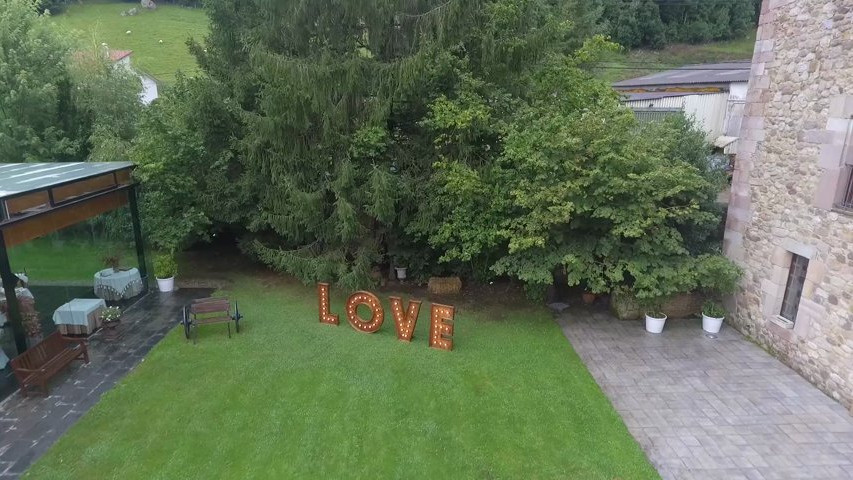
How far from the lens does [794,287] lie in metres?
10.5

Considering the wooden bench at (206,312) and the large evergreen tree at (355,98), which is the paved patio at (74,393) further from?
the large evergreen tree at (355,98)

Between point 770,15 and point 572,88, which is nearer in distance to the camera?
point 770,15

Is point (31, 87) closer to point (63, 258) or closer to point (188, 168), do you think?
point (188, 168)

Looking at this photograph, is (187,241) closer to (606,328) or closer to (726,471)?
(606,328)

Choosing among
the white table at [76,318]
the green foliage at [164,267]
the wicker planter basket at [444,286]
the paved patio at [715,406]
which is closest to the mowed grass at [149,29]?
the green foliage at [164,267]

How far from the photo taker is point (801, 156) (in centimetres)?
991

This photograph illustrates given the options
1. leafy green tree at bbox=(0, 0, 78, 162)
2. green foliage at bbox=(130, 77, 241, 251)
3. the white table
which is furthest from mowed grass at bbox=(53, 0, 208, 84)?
the white table

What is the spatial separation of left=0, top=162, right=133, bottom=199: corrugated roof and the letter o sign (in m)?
6.54

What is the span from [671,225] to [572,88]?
178 inches

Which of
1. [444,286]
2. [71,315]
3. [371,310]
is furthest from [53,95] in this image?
[444,286]

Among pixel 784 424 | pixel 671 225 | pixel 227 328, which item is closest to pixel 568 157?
pixel 671 225

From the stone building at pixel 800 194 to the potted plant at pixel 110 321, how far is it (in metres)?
14.4

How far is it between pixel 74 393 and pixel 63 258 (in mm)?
4815

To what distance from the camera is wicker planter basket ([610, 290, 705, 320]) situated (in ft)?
41.5
